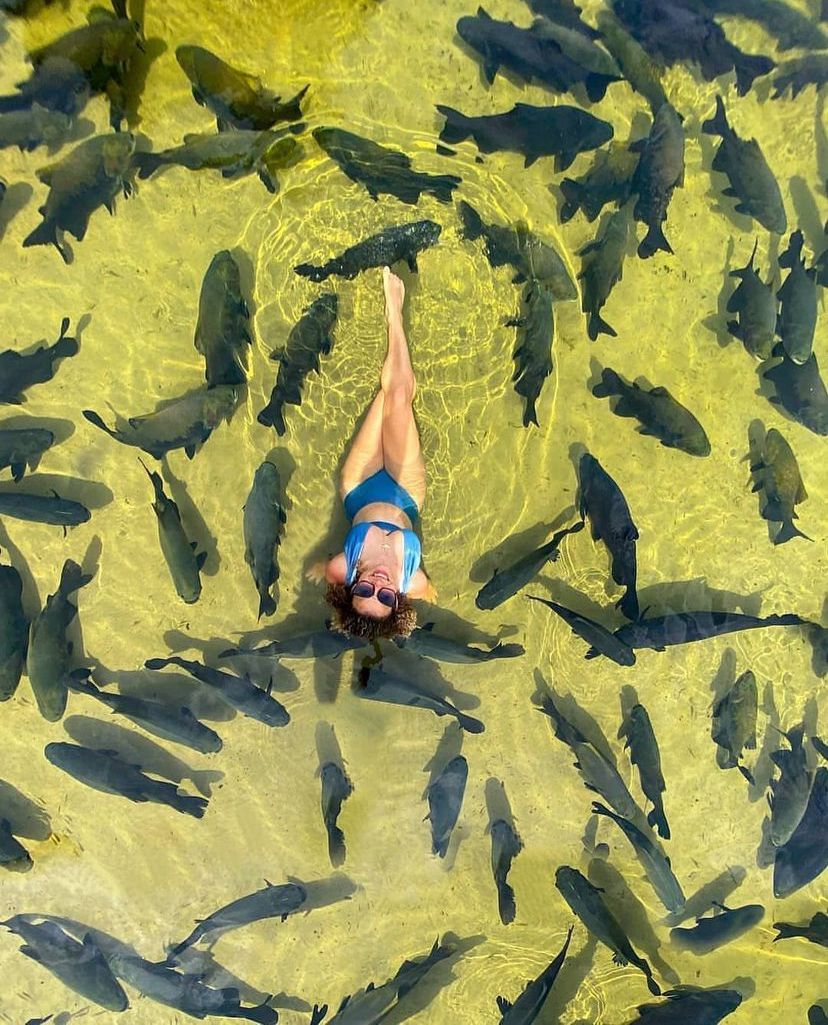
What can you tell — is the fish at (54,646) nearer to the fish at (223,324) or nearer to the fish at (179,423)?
the fish at (179,423)

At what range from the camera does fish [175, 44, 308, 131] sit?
4910 millimetres

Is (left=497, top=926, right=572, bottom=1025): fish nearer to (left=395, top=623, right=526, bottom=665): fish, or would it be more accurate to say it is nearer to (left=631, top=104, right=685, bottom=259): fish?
(left=395, top=623, right=526, bottom=665): fish

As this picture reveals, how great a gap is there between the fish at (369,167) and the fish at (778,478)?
10.0 ft

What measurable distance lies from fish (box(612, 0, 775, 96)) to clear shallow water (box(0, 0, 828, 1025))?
0.41 ft

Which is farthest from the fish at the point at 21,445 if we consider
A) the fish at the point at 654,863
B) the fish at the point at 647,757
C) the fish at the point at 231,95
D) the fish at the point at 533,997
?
the fish at the point at 533,997

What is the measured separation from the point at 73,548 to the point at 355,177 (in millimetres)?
3287

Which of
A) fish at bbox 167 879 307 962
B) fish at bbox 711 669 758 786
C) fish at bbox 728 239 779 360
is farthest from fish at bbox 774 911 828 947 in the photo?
fish at bbox 728 239 779 360

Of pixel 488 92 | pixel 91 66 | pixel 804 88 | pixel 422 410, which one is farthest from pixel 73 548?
pixel 804 88

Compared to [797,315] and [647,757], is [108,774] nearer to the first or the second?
[647,757]

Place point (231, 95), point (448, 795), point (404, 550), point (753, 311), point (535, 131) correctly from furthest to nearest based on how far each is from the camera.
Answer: point (448, 795) < point (753, 311) < point (535, 131) < point (231, 95) < point (404, 550)

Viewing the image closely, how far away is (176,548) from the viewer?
17.2ft

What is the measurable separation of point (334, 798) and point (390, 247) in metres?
3.96

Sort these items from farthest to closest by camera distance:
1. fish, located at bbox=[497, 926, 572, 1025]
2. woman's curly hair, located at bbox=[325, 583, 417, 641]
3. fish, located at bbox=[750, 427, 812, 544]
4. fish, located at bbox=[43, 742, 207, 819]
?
fish, located at bbox=[497, 926, 572, 1025] < fish, located at bbox=[750, 427, 812, 544] < fish, located at bbox=[43, 742, 207, 819] < woman's curly hair, located at bbox=[325, 583, 417, 641]

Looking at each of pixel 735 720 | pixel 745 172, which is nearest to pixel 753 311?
pixel 745 172
